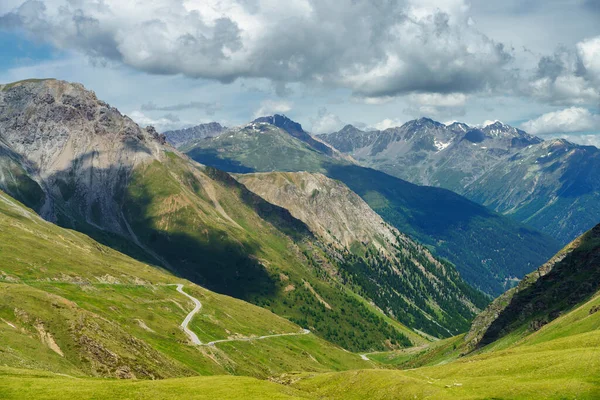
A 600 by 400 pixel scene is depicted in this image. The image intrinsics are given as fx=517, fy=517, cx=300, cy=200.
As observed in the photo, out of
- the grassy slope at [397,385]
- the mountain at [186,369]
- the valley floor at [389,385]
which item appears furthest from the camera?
the mountain at [186,369]

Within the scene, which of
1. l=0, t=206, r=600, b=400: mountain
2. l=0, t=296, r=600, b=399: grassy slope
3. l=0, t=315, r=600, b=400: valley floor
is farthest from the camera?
l=0, t=206, r=600, b=400: mountain

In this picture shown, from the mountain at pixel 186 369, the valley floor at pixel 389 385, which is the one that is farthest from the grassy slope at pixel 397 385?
the mountain at pixel 186 369

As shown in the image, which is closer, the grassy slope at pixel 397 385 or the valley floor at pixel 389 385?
the valley floor at pixel 389 385

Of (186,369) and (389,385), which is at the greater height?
(389,385)

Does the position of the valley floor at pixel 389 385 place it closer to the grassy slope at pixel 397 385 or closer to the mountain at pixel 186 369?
the grassy slope at pixel 397 385

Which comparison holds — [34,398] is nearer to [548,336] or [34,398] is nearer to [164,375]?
[164,375]

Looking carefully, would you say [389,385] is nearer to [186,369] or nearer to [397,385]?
[397,385]

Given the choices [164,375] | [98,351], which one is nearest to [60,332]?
[98,351]

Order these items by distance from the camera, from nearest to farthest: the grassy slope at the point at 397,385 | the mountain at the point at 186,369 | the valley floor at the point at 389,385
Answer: the valley floor at the point at 389,385 → the grassy slope at the point at 397,385 → the mountain at the point at 186,369

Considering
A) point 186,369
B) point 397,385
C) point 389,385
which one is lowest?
point 186,369

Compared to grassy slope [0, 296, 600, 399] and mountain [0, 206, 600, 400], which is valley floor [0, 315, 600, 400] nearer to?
grassy slope [0, 296, 600, 399]

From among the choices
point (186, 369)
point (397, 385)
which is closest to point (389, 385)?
point (397, 385)

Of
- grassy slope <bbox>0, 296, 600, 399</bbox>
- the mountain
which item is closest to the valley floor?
grassy slope <bbox>0, 296, 600, 399</bbox>

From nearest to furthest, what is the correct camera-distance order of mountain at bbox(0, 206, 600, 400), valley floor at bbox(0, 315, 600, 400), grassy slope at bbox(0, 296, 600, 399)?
valley floor at bbox(0, 315, 600, 400) < grassy slope at bbox(0, 296, 600, 399) < mountain at bbox(0, 206, 600, 400)
